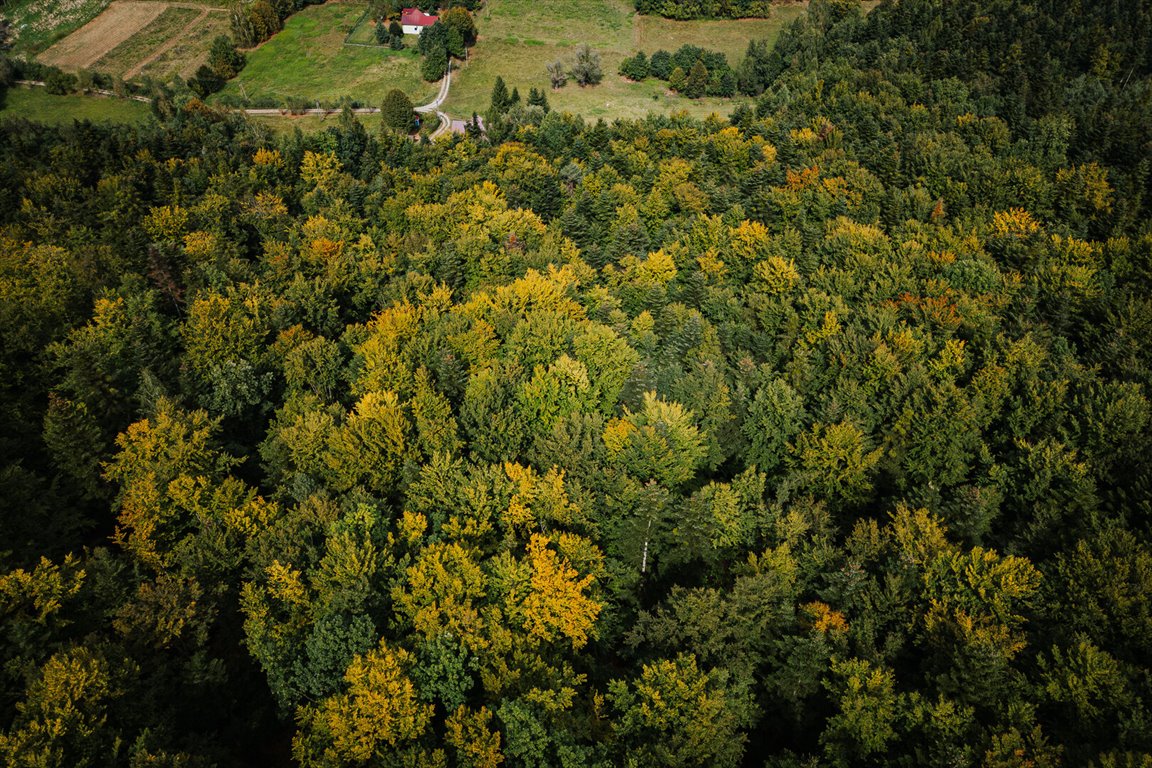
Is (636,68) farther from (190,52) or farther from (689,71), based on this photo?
(190,52)

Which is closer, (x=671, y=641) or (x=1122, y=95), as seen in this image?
(x=671, y=641)

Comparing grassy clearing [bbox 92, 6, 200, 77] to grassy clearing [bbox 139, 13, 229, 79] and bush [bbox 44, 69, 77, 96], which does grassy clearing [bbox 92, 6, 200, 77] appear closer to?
grassy clearing [bbox 139, 13, 229, 79]

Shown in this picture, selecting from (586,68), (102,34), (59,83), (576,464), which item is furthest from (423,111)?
(576,464)

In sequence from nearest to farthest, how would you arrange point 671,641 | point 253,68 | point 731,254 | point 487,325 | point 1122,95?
point 671,641 → point 487,325 → point 731,254 → point 1122,95 → point 253,68

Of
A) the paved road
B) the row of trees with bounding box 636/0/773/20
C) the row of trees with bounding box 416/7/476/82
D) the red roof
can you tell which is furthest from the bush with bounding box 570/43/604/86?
the red roof

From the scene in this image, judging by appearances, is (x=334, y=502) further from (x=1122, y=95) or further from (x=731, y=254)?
(x=1122, y=95)

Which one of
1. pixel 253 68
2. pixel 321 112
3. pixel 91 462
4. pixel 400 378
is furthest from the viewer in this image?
pixel 253 68

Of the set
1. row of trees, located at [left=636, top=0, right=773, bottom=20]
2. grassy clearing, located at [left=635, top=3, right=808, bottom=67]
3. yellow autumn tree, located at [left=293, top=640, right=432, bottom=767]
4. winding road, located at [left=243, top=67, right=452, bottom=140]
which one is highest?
→ row of trees, located at [left=636, top=0, right=773, bottom=20]

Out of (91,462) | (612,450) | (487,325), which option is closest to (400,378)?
(487,325)
